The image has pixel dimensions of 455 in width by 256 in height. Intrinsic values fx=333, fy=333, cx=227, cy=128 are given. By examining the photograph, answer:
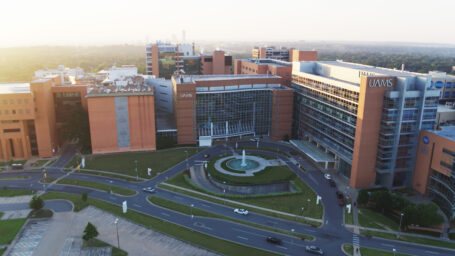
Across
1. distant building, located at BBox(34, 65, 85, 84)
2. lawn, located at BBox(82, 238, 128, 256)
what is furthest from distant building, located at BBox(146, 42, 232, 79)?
lawn, located at BBox(82, 238, 128, 256)

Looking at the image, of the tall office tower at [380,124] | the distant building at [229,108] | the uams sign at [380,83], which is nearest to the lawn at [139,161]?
the distant building at [229,108]

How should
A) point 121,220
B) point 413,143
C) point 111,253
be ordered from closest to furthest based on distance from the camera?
point 111,253, point 121,220, point 413,143

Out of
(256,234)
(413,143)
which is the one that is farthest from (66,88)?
(413,143)

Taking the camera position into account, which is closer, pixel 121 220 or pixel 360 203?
pixel 121 220

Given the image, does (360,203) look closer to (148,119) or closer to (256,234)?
(256,234)

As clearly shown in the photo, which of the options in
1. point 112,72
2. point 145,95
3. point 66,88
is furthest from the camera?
point 112,72
